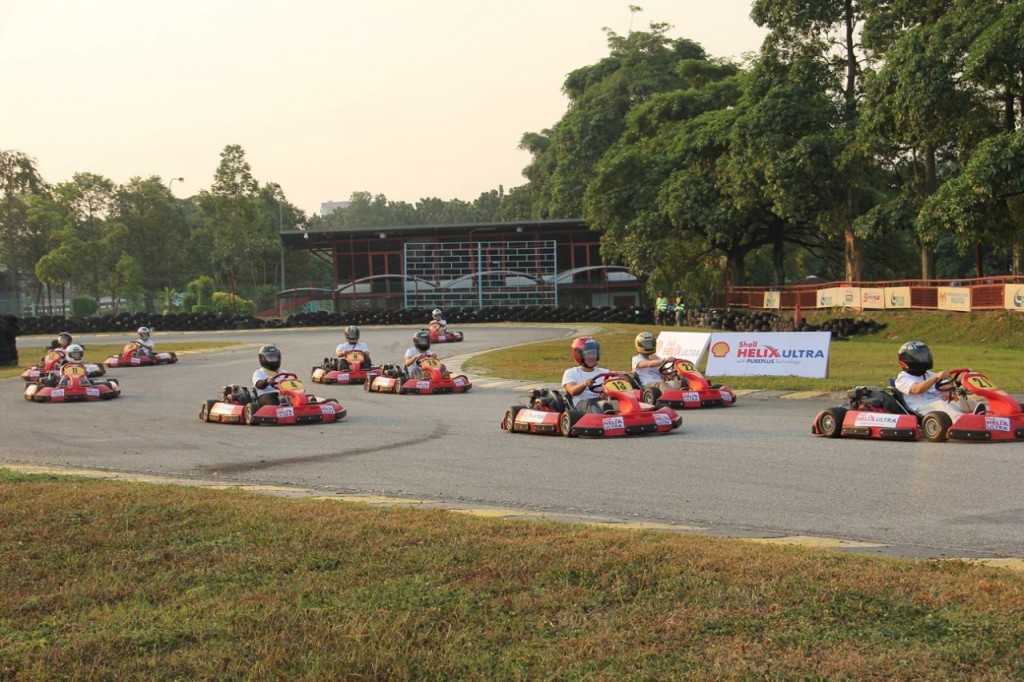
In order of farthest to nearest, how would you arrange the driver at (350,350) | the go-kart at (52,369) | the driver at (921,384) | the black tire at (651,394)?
the driver at (350,350) < the go-kart at (52,369) < the black tire at (651,394) < the driver at (921,384)

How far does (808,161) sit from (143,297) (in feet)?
165

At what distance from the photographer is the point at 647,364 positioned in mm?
15508

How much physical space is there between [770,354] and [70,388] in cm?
1245

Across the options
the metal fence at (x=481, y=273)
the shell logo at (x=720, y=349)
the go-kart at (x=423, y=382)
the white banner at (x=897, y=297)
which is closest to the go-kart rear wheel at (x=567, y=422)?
the go-kart at (x=423, y=382)

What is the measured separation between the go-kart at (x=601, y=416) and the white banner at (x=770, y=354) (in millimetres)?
6490

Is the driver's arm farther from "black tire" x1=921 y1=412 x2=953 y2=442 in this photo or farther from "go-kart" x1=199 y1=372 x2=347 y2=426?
"go-kart" x1=199 y1=372 x2=347 y2=426

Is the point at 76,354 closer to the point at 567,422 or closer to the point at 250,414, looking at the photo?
the point at 250,414

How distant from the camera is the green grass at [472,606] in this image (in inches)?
163

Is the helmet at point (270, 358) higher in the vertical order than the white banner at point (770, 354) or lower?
higher

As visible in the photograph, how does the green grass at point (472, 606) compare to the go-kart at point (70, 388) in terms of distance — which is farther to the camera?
the go-kart at point (70, 388)

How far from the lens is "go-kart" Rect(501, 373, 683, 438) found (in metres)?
12.4

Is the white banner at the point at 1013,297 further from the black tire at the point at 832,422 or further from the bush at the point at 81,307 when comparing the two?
the bush at the point at 81,307

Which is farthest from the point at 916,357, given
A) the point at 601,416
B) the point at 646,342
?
the point at 646,342

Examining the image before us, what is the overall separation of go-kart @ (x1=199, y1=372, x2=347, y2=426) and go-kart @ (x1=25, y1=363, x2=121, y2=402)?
5146 mm
